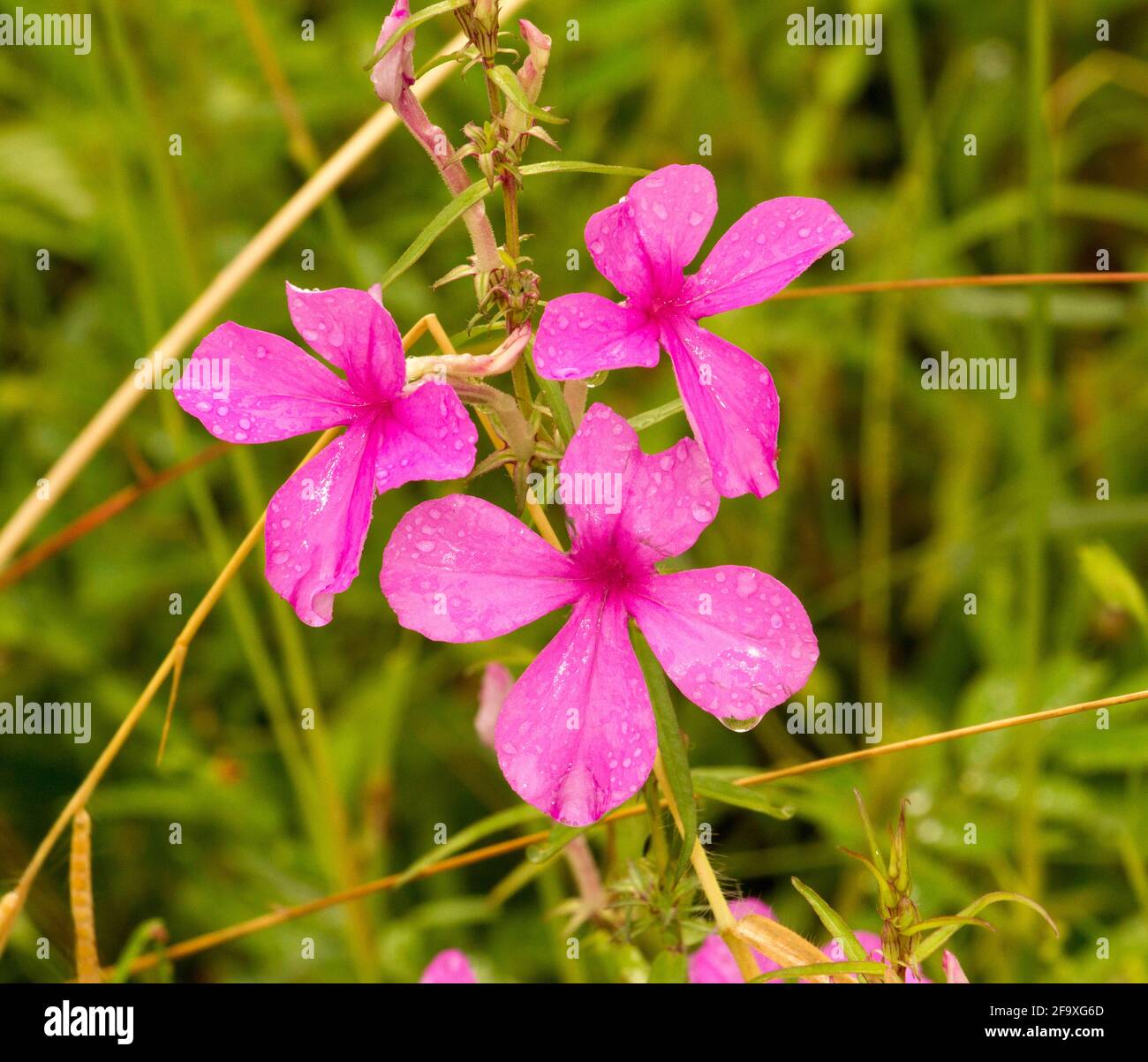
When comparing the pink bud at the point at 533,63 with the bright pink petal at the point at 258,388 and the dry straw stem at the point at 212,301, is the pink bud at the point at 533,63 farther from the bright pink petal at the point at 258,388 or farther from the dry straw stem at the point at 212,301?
the dry straw stem at the point at 212,301

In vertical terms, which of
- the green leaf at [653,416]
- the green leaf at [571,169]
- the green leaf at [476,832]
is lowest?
the green leaf at [476,832]

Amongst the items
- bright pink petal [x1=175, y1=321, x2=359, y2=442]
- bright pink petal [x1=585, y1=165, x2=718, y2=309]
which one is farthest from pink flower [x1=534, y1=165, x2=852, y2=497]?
bright pink petal [x1=175, y1=321, x2=359, y2=442]

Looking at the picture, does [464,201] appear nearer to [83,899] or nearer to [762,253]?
[762,253]

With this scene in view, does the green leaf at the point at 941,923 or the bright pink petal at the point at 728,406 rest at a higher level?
the bright pink petal at the point at 728,406

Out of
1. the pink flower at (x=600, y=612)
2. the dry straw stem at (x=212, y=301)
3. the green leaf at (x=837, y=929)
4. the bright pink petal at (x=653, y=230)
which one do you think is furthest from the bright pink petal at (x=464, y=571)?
the dry straw stem at (x=212, y=301)

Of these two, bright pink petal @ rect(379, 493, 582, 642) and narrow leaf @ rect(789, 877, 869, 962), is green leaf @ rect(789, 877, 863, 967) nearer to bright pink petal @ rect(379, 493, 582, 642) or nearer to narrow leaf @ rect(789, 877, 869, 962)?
narrow leaf @ rect(789, 877, 869, 962)

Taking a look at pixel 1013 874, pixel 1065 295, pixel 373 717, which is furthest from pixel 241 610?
pixel 1065 295

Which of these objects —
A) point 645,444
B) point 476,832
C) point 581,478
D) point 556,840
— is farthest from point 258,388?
point 645,444
